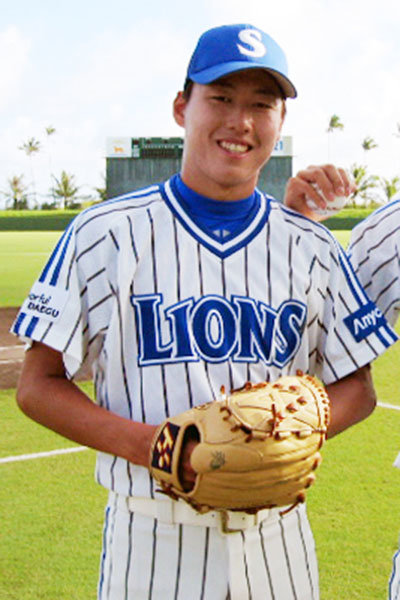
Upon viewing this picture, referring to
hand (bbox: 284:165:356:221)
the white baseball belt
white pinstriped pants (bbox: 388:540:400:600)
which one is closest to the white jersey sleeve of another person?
hand (bbox: 284:165:356:221)

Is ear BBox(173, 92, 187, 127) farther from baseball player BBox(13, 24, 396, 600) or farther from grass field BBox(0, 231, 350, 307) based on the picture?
grass field BBox(0, 231, 350, 307)

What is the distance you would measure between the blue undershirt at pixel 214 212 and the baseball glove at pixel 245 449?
401mm

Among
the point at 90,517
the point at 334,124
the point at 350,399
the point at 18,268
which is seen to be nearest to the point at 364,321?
the point at 350,399

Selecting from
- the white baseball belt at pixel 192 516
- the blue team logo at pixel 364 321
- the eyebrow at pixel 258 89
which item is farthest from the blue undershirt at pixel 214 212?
the white baseball belt at pixel 192 516

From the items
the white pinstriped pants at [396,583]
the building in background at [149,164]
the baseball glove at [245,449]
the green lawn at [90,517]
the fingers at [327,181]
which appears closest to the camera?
the baseball glove at [245,449]

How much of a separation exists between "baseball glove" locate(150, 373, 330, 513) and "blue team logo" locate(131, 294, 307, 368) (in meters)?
0.15

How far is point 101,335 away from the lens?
70.3 inches

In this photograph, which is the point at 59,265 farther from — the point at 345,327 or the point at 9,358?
the point at 9,358

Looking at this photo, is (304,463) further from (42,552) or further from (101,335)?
(42,552)

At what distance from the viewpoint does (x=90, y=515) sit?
364cm

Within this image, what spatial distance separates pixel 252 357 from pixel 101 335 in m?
0.34

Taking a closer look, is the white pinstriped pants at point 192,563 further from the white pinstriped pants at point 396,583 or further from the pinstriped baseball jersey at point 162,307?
the white pinstriped pants at point 396,583

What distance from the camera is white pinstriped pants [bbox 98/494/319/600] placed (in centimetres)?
172

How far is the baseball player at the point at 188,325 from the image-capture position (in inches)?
67.8
